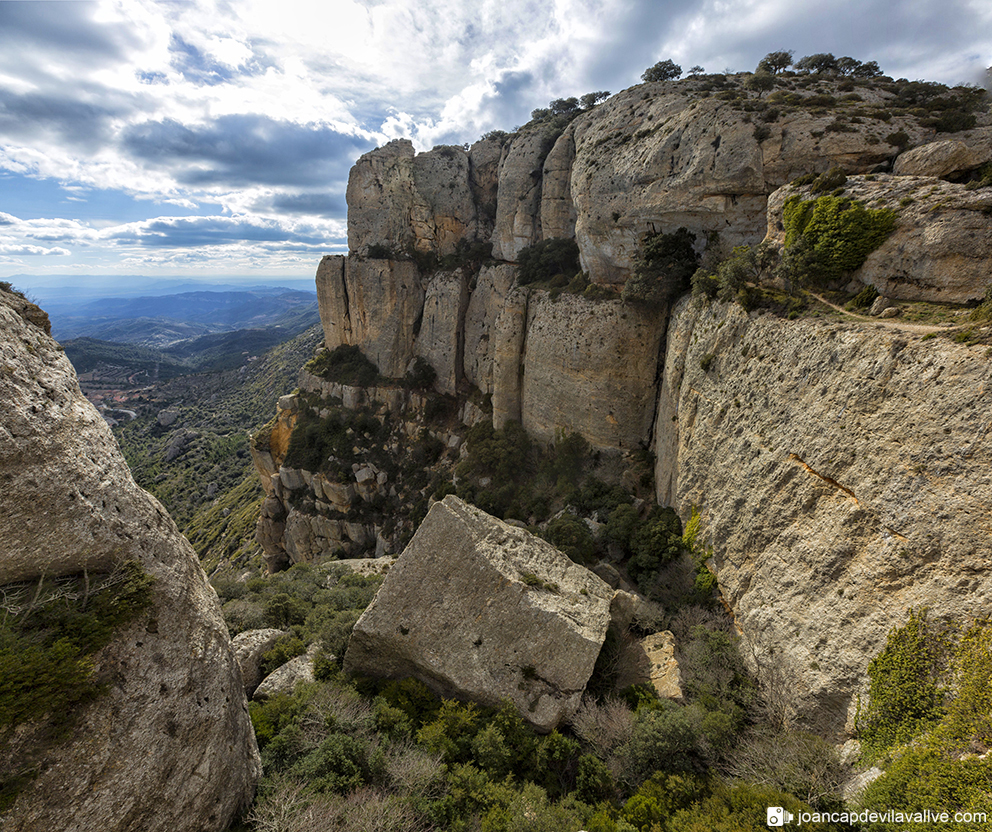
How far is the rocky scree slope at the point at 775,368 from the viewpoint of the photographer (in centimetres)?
Answer: 940

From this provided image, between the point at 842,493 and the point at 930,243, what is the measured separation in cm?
809

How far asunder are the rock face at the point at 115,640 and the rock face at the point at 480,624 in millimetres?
5018

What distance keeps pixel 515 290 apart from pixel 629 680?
2626cm

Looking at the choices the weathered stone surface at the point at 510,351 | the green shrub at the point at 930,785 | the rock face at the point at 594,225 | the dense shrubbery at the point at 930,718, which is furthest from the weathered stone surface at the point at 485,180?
the green shrub at the point at 930,785

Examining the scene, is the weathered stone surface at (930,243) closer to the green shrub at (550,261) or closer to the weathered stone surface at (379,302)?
the green shrub at (550,261)

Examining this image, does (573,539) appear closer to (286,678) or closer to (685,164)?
(286,678)

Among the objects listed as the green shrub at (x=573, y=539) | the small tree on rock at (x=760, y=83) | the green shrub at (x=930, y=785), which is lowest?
the green shrub at (x=573, y=539)

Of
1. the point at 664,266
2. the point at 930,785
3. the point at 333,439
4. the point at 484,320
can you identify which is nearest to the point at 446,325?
the point at 484,320

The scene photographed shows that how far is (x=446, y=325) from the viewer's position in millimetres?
39938

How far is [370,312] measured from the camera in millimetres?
42344

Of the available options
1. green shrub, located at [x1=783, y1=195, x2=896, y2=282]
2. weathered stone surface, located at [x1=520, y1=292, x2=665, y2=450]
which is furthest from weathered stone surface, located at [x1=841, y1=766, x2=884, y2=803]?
weathered stone surface, located at [x1=520, y1=292, x2=665, y2=450]

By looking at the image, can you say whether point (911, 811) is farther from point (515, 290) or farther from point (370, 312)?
point (370, 312)

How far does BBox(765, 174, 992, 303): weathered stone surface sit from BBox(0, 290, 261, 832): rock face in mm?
21994

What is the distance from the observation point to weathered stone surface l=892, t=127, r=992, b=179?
44.3 ft
